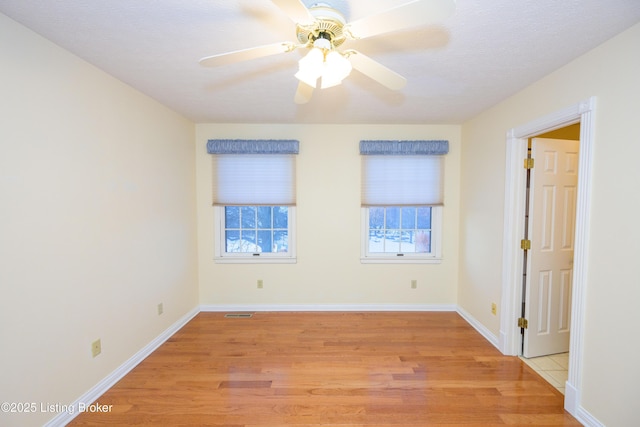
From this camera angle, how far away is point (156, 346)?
103 inches

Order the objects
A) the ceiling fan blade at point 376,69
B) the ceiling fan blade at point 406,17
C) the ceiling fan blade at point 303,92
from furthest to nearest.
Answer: the ceiling fan blade at point 303,92
the ceiling fan blade at point 376,69
the ceiling fan blade at point 406,17

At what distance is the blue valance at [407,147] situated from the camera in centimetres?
327

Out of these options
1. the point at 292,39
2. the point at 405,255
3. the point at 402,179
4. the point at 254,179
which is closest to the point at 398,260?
the point at 405,255

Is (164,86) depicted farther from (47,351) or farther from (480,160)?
(480,160)

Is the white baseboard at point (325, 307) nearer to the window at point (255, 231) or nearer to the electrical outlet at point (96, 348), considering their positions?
the window at point (255, 231)

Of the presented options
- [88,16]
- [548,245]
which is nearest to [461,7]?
[88,16]

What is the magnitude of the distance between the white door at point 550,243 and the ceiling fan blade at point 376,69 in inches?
69.2

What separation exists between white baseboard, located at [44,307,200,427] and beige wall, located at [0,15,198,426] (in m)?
0.05

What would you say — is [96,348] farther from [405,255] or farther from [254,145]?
[405,255]

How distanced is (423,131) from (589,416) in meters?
2.93

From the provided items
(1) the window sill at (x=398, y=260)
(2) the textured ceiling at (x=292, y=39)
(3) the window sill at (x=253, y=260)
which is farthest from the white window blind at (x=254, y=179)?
(1) the window sill at (x=398, y=260)

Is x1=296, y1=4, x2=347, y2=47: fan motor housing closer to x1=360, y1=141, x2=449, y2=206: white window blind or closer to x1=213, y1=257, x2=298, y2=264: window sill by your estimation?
x1=360, y1=141, x2=449, y2=206: white window blind

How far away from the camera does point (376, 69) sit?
1.39 metres

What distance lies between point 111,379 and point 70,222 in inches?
50.6
